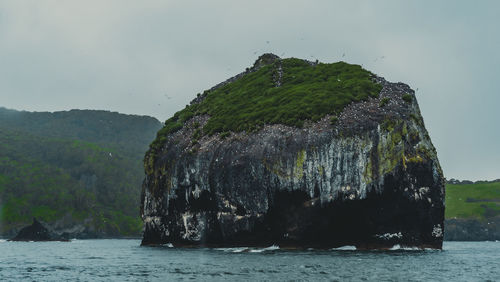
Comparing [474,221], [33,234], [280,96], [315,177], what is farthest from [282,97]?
[474,221]

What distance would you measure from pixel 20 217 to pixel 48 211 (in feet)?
38.1

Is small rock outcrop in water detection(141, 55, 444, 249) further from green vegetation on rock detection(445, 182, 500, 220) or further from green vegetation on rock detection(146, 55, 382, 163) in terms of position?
green vegetation on rock detection(445, 182, 500, 220)

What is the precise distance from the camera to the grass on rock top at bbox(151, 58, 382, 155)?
2717 inches

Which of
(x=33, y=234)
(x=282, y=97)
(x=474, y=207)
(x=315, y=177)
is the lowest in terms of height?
(x=33, y=234)

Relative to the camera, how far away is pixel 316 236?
60406 millimetres

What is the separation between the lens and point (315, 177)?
59906 mm

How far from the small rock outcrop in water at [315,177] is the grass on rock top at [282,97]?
0.36 meters

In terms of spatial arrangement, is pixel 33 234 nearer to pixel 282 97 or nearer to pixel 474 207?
pixel 282 97

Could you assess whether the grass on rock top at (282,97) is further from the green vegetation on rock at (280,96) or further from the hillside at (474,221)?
the hillside at (474,221)

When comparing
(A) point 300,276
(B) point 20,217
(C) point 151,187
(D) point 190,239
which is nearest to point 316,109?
(D) point 190,239

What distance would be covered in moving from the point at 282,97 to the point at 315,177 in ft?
77.0

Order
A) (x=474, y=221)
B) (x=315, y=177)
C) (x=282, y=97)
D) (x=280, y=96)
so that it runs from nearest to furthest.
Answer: (x=315, y=177) < (x=282, y=97) < (x=280, y=96) < (x=474, y=221)

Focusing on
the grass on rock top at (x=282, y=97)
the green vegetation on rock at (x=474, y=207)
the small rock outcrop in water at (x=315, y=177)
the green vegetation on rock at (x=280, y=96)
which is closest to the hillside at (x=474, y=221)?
the green vegetation on rock at (x=474, y=207)

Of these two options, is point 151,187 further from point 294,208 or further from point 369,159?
point 369,159
